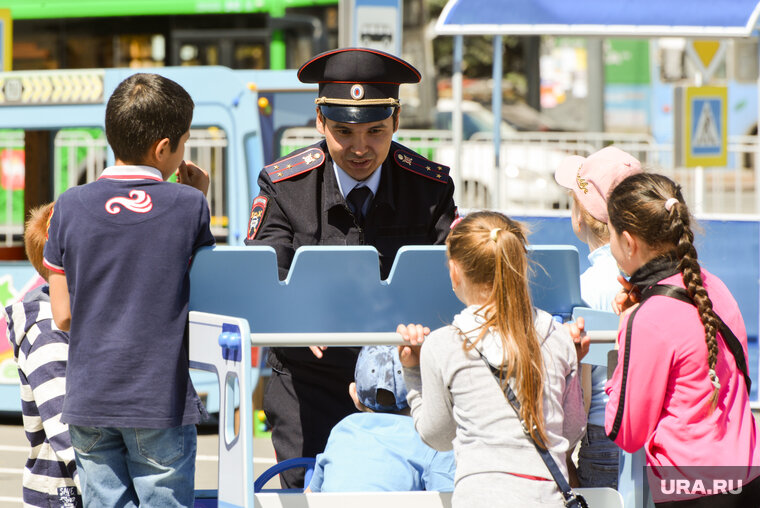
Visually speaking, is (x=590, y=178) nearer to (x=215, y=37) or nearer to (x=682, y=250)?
(x=682, y=250)

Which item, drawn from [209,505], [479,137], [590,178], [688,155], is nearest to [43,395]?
[209,505]

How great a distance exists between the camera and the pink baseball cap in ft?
10.1

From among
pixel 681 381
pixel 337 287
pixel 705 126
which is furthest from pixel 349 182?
pixel 705 126

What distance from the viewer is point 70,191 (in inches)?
98.7

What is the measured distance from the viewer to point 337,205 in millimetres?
3111

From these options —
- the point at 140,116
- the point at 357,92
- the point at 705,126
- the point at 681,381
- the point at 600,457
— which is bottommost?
the point at 600,457

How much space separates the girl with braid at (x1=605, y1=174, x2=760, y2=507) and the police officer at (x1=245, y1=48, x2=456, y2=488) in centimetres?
80

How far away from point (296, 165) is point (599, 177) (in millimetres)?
896

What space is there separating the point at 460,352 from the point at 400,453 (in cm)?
45

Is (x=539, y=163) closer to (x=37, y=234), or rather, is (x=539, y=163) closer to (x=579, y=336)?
(x=37, y=234)

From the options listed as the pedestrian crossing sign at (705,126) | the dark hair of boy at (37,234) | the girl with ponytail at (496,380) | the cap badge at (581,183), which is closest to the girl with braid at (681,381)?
the girl with ponytail at (496,380)

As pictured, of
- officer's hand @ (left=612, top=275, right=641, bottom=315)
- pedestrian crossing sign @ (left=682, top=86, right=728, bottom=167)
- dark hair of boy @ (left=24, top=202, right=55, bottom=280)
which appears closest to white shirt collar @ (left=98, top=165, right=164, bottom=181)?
dark hair of boy @ (left=24, top=202, right=55, bottom=280)

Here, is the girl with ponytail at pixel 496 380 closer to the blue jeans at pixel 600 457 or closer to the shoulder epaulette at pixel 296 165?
the blue jeans at pixel 600 457

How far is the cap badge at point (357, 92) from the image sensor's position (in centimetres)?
303
